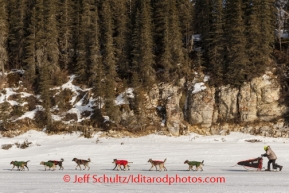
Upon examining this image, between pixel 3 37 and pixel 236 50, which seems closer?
pixel 236 50

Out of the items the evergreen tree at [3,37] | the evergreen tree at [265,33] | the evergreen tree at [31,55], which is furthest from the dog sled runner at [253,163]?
the evergreen tree at [3,37]

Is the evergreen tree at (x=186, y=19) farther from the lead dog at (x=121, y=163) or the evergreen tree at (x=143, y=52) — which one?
the lead dog at (x=121, y=163)

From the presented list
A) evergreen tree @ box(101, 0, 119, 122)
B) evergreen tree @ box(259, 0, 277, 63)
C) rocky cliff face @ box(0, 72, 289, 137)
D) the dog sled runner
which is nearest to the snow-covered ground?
the dog sled runner

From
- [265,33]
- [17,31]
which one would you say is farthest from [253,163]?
[17,31]

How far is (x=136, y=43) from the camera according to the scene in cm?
3462

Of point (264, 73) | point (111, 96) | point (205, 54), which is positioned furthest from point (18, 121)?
point (264, 73)

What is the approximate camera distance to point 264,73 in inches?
1200

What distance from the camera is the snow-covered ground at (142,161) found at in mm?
10750

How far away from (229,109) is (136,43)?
13.4 meters

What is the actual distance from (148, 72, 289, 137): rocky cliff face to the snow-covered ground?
67.9 inches

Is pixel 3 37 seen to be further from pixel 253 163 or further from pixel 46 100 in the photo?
pixel 253 163

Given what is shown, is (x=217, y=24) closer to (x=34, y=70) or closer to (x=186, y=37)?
(x=186, y=37)

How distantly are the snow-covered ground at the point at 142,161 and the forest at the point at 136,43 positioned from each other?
5.16m

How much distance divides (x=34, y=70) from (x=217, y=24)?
2292cm
